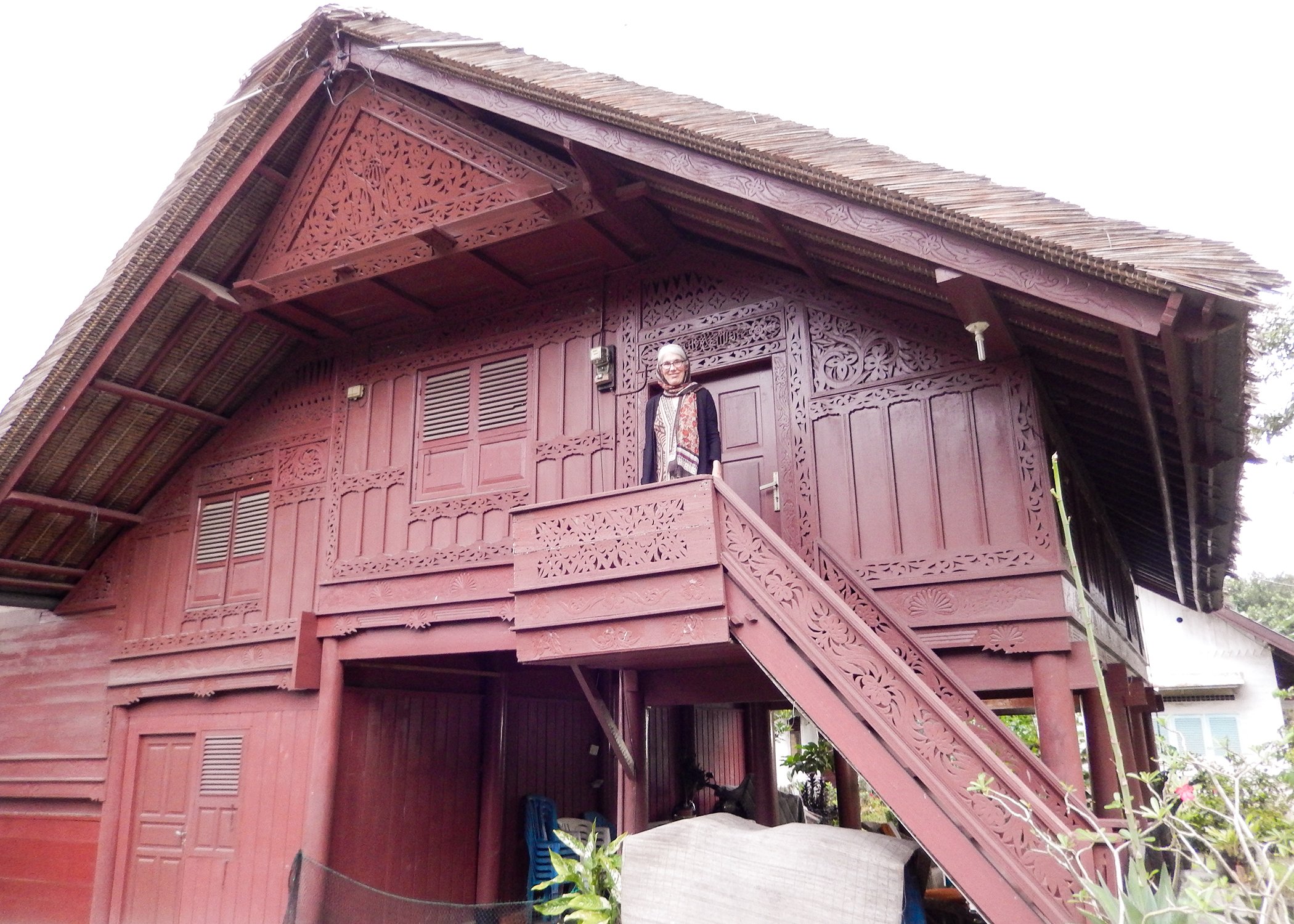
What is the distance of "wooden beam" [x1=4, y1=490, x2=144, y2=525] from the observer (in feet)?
29.5

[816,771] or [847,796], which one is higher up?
[816,771]

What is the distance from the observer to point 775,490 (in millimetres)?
6715

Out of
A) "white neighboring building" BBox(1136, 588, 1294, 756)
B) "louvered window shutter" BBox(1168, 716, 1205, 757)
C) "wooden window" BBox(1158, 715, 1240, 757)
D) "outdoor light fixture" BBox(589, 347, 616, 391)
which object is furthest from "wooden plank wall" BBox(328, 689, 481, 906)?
"louvered window shutter" BBox(1168, 716, 1205, 757)

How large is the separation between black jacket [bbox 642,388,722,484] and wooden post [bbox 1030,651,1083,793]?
2319 mm

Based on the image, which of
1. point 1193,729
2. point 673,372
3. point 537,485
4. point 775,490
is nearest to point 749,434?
point 775,490

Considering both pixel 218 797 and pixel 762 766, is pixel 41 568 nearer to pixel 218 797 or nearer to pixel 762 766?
pixel 218 797

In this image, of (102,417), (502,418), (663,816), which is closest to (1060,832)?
(502,418)

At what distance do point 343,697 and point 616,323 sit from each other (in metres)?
3.98

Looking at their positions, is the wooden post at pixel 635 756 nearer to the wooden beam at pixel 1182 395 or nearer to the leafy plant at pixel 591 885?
the leafy plant at pixel 591 885

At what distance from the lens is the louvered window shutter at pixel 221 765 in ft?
28.0

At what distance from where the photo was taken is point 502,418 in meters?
8.03

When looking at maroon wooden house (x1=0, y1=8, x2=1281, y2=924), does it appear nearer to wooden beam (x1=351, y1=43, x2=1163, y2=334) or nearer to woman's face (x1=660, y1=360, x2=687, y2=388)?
wooden beam (x1=351, y1=43, x2=1163, y2=334)

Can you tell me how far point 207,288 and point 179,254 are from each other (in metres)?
0.35

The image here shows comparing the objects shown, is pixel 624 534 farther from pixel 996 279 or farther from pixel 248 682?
pixel 248 682
